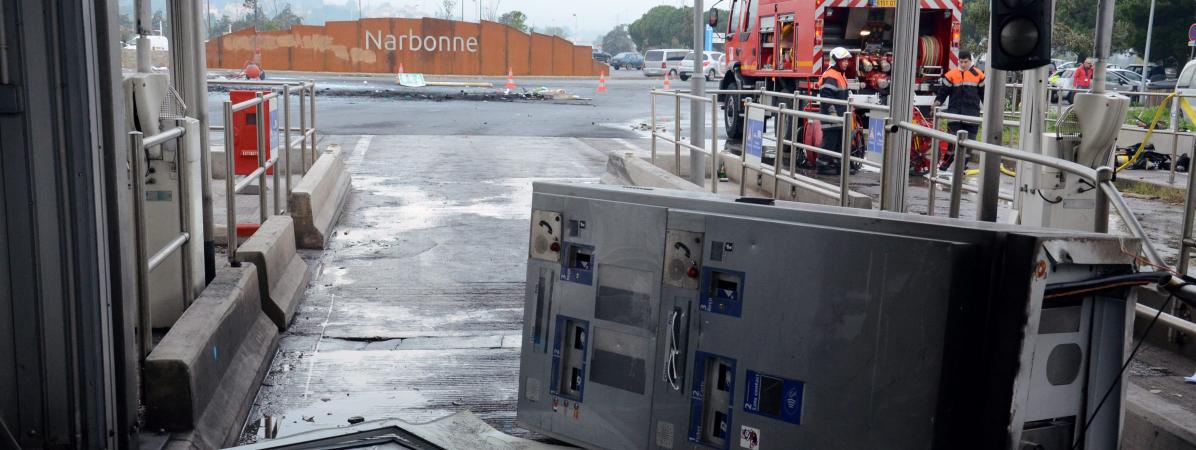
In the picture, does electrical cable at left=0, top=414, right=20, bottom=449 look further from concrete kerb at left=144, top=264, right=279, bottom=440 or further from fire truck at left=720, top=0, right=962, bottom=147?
fire truck at left=720, top=0, right=962, bottom=147

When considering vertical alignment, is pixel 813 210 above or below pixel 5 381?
above

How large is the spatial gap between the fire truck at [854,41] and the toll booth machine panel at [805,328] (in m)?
13.2

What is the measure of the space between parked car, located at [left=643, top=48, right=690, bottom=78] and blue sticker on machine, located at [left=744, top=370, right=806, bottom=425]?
59981 millimetres

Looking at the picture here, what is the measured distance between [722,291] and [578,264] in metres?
0.91

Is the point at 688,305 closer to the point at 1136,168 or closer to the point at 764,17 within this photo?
the point at 1136,168

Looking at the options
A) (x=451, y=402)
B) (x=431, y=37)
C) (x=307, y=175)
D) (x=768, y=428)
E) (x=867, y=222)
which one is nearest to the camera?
(x=867, y=222)

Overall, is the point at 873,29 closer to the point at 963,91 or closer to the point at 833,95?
the point at 963,91

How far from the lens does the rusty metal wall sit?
56.6 meters

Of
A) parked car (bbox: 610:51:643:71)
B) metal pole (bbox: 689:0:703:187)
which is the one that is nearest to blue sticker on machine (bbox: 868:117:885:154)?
metal pole (bbox: 689:0:703:187)

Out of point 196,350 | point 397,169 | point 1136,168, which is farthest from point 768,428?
point 1136,168

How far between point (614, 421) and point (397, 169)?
1276 cm

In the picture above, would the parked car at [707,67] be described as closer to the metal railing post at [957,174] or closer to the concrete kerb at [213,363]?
the concrete kerb at [213,363]

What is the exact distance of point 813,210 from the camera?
484 cm

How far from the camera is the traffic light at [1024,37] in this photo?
21.9 ft
